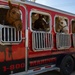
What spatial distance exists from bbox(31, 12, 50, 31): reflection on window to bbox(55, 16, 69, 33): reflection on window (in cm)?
50

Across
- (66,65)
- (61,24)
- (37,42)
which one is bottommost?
(66,65)

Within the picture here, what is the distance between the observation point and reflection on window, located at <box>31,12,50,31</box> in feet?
20.4

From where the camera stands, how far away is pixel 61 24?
7320 mm

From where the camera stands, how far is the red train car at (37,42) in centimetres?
510

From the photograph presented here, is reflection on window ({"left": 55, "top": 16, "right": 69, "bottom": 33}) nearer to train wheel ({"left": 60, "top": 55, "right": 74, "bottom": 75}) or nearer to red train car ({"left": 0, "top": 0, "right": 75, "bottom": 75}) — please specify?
red train car ({"left": 0, "top": 0, "right": 75, "bottom": 75})

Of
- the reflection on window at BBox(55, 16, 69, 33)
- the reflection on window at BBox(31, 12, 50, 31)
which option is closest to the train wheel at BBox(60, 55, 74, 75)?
the reflection on window at BBox(55, 16, 69, 33)

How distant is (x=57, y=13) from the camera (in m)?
7.09

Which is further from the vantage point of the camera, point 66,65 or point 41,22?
point 66,65

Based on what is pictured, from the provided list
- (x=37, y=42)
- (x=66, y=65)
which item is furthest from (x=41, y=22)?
(x=66, y=65)

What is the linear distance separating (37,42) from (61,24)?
173cm

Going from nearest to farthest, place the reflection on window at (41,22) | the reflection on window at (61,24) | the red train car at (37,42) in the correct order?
the red train car at (37,42) → the reflection on window at (41,22) → the reflection on window at (61,24)

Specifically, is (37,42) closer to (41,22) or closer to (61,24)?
(41,22)

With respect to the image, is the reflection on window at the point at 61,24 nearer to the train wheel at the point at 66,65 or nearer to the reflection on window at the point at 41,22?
the reflection on window at the point at 41,22

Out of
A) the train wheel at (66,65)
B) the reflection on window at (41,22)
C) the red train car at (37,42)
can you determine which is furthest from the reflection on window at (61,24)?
the train wheel at (66,65)
